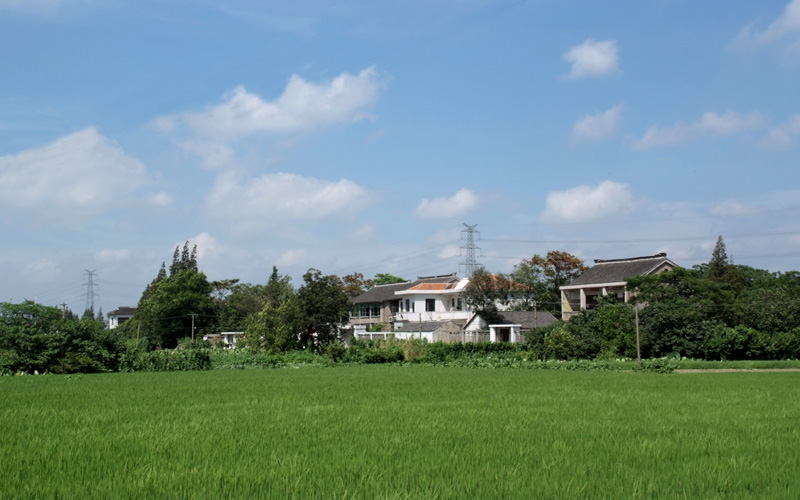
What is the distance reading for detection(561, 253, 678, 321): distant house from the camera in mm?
51531

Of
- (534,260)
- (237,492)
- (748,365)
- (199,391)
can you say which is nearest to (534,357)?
(748,365)

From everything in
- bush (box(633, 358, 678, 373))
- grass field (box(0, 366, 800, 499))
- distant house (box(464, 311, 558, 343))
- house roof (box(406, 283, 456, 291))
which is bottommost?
bush (box(633, 358, 678, 373))

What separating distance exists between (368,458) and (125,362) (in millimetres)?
27153

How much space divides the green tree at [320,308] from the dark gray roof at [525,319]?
13402 millimetres

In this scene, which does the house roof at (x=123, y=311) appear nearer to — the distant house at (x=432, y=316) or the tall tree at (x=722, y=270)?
the distant house at (x=432, y=316)

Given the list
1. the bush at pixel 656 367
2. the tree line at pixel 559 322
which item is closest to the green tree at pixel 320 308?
the tree line at pixel 559 322

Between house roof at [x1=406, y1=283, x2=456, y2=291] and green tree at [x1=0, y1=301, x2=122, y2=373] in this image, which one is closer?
green tree at [x1=0, y1=301, x2=122, y2=373]

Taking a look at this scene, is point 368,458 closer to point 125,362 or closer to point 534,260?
point 125,362

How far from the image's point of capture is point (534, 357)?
37625 millimetres

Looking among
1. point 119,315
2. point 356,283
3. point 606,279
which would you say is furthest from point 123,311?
point 606,279

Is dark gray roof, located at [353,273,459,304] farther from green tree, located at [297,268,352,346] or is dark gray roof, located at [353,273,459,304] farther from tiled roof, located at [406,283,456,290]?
green tree, located at [297,268,352,346]

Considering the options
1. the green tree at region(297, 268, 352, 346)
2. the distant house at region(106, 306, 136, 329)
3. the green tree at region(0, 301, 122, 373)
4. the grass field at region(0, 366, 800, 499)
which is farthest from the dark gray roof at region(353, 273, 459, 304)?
the distant house at region(106, 306, 136, 329)

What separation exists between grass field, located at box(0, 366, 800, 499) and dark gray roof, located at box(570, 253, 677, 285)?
36.1 meters

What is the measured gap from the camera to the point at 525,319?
55281 millimetres
